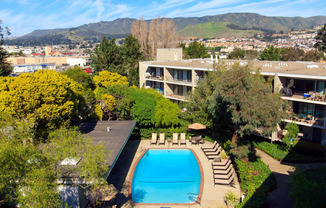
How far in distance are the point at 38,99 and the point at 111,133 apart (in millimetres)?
5594

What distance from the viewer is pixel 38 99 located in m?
17.5

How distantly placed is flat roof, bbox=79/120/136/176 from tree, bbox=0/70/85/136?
8.22ft

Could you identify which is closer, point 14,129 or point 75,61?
point 14,129

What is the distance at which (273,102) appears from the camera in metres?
16.8

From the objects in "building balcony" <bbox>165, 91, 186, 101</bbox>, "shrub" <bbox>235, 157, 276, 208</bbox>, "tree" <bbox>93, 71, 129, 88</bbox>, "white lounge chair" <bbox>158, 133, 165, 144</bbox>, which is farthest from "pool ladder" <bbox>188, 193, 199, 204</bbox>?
"tree" <bbox>93, 71, 129, 88</bbox>

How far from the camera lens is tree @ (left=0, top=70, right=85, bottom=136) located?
16531 millimetres

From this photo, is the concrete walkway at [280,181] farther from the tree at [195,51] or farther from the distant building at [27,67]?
the distant building at [27,67]

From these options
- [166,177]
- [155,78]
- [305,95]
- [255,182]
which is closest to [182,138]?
[166,177]

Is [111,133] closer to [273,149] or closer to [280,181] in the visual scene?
[280,181]

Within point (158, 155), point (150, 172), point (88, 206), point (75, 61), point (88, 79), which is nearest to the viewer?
point (88, 206)

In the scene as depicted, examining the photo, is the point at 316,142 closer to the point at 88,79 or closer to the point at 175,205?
the point at 175,205

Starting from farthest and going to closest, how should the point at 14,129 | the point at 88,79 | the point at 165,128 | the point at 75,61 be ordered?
the point at 75,61, the point at 88,79, the point at 165,128, the point at 14,129

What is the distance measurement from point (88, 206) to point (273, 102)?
1261 cm

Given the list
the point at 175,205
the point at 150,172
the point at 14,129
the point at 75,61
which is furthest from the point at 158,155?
the point at 75,61
